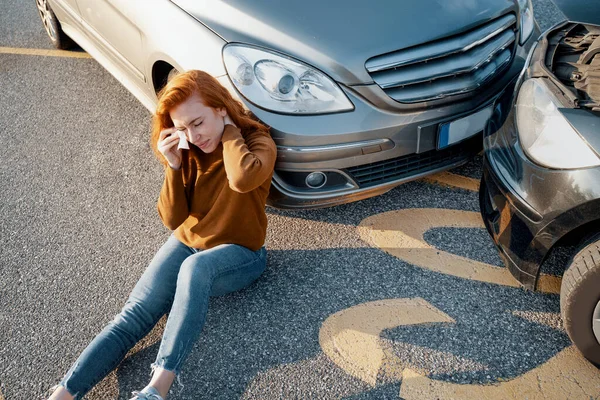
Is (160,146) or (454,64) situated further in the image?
(454,64)

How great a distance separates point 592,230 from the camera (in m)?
2.28

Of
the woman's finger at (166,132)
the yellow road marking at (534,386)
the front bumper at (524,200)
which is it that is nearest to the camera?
the front bumper at (524,200)

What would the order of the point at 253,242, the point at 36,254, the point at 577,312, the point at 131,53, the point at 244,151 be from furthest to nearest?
the point at 131,53 → the point at 36,254 → the point at 253,242 → the point at 244,151 → the point at 577,312

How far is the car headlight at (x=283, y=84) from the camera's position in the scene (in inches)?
107

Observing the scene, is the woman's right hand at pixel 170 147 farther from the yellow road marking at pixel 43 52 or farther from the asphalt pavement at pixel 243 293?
the yellow road marking at pixel 43 52

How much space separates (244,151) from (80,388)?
Answer: 1122 mm

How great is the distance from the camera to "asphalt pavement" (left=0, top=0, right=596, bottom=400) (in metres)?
2.45

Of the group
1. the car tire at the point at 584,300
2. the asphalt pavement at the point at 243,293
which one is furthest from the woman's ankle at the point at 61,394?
the car tire at the point at 584,300

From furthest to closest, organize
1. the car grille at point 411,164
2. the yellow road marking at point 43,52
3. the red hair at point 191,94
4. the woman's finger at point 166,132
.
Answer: the yellow road marking at point 43,52 → the car grille at point 411,164 → the woman's finger at point 166,132 → the red hair at point 191,94

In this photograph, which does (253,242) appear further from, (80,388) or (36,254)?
(36,254)

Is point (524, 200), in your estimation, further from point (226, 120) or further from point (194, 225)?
point (194, 225)

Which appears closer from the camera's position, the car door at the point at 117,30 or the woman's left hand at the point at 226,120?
the woman's left hand at the point at 226,120

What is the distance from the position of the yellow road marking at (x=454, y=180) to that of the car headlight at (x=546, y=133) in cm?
80

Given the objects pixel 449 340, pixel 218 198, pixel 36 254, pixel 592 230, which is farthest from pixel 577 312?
pixel 36 254
